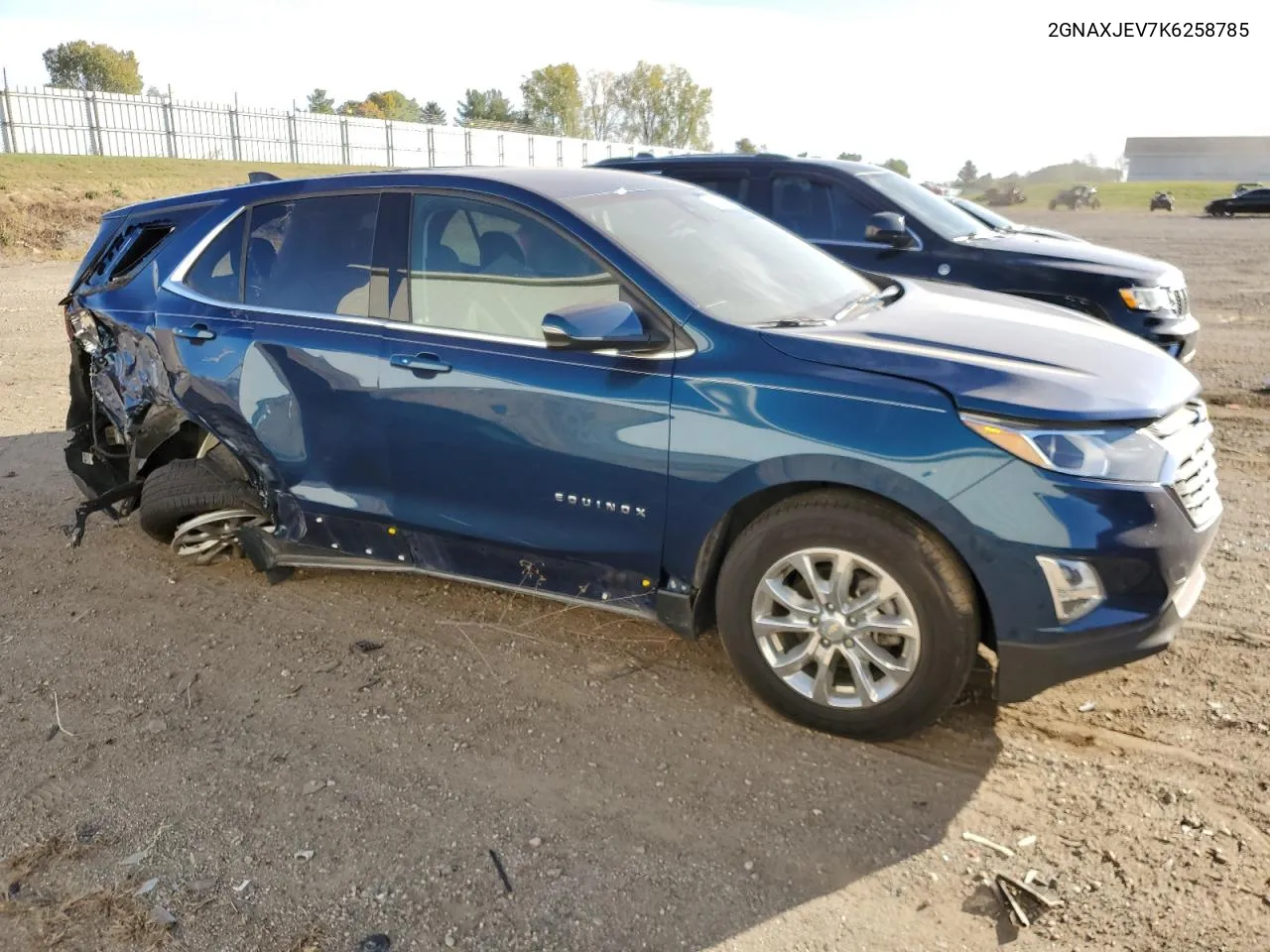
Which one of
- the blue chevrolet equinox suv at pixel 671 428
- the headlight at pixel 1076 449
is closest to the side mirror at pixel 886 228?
the blue chevrolet equinox suv at pixel 671 428

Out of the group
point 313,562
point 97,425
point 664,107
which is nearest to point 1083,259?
point 313,562

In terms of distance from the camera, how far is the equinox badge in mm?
3551

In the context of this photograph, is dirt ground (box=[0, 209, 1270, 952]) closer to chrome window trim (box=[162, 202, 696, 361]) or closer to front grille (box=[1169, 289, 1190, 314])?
chrome window trim (box=[162, 202, 696, 361])

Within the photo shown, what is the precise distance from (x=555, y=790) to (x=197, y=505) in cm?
254

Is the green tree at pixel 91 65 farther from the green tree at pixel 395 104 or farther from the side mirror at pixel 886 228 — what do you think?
the side mirror at pixel 886 228

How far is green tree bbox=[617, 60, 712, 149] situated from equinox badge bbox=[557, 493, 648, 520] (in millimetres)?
101146

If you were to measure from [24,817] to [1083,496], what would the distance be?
336 cm

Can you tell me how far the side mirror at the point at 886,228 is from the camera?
7.14 metres

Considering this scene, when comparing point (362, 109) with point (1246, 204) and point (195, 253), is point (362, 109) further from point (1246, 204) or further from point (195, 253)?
point (195, 253)

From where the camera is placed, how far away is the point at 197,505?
4.78 meters

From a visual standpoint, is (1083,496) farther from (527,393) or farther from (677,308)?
(527,393)

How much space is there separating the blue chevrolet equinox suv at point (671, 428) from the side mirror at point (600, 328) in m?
0.01

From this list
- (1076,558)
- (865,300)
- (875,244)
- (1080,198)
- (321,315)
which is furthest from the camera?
(1080,198)

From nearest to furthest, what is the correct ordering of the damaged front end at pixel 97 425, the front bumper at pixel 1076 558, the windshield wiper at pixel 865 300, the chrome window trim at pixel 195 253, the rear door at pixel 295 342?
the front bumper at pixel 1076 558
the windshield wiper at pixel 865 300
the rear door at pixel 295 342
the chrome window trim at pixel 195 253
the damaged front end at pixel 97 425
